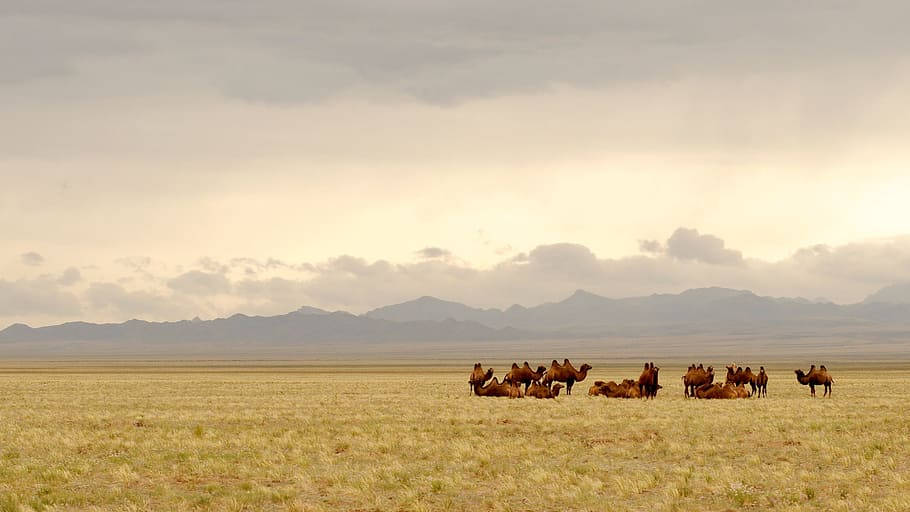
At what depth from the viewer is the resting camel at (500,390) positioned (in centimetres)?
3903

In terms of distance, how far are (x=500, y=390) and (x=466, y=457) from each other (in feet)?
59.3

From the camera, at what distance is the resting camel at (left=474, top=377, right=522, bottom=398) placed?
128 feet

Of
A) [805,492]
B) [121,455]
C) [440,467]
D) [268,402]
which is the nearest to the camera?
[805,492]

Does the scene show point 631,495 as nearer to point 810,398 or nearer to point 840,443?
point 840,443

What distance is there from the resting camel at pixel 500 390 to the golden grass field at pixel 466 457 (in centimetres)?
409

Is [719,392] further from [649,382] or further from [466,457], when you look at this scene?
[466,457]

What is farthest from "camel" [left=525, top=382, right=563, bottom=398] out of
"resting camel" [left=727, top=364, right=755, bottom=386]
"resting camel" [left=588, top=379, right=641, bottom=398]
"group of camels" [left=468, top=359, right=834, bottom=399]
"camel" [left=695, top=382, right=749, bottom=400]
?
"resting camel" [left=727, top=364, right=755, bottom=386]

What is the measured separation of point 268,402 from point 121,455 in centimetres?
1621

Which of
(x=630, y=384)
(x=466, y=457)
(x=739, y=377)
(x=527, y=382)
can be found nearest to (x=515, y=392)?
(x=527, y=382)

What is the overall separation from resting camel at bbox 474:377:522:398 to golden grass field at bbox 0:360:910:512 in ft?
13.4

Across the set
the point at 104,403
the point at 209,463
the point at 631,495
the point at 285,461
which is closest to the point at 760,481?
the point at 631,495

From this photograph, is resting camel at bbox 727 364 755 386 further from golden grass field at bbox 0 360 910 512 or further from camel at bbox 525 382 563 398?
camel at bbox 525 382 563 398

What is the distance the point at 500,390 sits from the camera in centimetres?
3962

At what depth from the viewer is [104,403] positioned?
39031 mm
